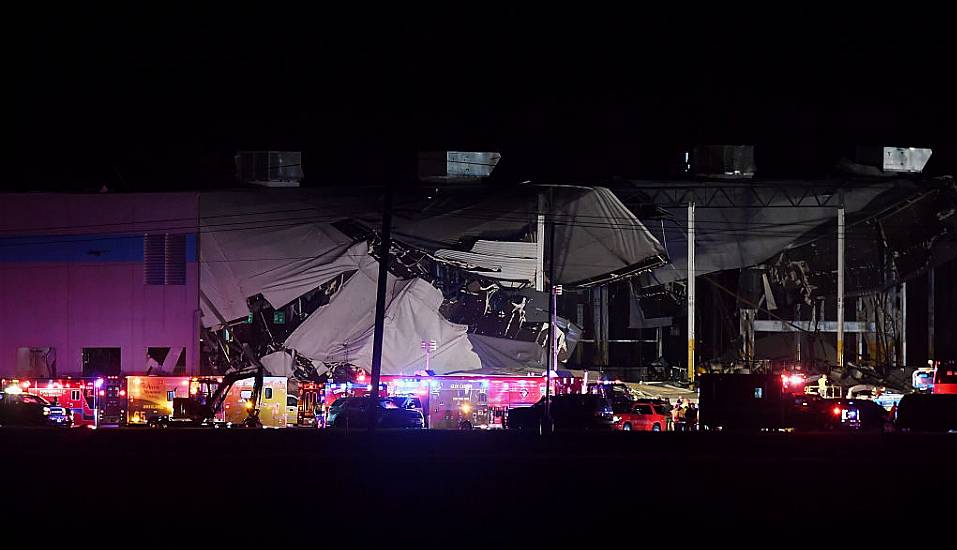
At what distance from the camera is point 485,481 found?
2373 centimetres

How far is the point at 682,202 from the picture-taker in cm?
5616

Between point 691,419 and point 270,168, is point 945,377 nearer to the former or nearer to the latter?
point 691,419

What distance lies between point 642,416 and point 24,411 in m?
23.1

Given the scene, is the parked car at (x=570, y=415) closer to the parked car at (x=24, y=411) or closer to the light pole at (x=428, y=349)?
the light pole at (x=428, y=349)

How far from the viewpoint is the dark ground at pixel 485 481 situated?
830 inches

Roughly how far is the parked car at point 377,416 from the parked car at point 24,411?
32.7 feet

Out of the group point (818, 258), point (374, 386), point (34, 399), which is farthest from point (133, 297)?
point (818, 258)

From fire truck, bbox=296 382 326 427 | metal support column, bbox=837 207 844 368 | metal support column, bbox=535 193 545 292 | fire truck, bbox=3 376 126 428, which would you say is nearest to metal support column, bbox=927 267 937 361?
metal support column, bbox=837 207 844 368

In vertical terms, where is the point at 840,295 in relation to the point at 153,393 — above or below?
above

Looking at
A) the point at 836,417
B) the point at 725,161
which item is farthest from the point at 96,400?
the point at 725,161

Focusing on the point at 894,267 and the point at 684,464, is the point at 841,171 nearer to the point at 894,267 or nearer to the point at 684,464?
the point at 894,267

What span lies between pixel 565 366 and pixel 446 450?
2832cm

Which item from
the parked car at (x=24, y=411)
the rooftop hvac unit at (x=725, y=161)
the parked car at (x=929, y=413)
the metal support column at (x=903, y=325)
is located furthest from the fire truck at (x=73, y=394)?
the metal support column at (x=903, y=325)

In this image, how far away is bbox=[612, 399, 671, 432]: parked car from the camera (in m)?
48.2
